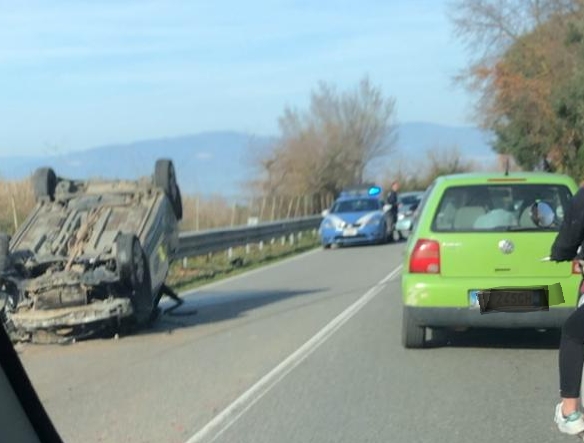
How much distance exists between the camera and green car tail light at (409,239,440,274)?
28.8ft

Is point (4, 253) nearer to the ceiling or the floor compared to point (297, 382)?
nearer to the ceiling

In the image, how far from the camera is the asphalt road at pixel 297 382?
6.46m

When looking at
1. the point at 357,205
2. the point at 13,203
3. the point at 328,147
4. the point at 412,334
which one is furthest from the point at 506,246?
the point at 328,147

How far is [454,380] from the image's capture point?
790 centimetres

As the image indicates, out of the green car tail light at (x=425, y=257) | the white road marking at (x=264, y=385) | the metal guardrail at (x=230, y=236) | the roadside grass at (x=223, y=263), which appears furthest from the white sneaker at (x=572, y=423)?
the roadside grass at (x=223, y=263)

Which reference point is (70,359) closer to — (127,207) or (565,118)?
(127,207)

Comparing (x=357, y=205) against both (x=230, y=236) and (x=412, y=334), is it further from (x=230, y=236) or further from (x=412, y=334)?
(x=412, y=334)

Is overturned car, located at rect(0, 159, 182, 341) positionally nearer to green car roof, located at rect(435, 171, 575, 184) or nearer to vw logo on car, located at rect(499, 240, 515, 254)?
green car roof, located at rect(435, 171, 575, 184)

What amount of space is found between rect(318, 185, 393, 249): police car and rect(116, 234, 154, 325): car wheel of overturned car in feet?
53.4

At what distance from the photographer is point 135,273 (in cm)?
1059

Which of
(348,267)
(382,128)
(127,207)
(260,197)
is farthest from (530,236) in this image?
(382,128)

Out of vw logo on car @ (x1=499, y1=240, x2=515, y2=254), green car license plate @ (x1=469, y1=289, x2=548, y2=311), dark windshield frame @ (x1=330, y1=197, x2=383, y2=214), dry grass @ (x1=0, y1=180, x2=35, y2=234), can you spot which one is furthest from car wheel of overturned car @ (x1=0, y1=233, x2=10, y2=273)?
dark windshield frame @ (x1=330, y1=197, x2=383, y2=214)

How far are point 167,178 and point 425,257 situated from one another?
4.48 meters

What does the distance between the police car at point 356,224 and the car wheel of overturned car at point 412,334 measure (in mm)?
17740
